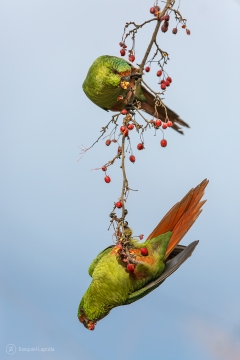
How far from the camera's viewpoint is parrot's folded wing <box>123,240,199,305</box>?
3.30 meters

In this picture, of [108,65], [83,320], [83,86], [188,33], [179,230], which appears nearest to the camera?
[188,33]

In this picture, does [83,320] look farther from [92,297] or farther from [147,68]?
[147,68]

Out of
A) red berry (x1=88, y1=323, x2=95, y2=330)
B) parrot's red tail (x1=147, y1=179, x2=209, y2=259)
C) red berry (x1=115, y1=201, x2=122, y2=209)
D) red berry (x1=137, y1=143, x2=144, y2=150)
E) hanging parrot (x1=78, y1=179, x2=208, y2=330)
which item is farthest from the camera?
red berry (x1=88, y1=323, x2=95, y2=330)

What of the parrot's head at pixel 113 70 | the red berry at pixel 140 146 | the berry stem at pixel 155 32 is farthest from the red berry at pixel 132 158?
the parrot's head at pixel 113 70

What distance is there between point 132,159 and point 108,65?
1.85 metres

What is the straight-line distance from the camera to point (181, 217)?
12.3 ft

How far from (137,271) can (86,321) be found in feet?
2.01

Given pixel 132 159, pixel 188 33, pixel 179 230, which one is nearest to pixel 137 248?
pixel 179 230

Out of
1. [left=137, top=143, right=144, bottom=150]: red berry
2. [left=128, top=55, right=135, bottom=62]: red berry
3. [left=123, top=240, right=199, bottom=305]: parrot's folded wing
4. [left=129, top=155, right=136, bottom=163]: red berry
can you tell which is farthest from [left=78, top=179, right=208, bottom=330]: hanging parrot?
[left=128, top=55, right=135, bottom=62]: red berry

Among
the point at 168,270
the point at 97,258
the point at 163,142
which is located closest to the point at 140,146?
the point at 163,142

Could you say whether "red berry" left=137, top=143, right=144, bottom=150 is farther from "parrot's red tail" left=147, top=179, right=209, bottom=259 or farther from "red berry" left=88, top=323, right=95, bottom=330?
"red berry" left=88, top=323, right=95, bottom=330

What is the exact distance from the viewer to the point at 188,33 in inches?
126

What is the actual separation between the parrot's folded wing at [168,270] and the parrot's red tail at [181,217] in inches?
5.9

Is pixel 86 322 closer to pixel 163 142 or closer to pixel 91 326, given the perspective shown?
pixel 91 326
